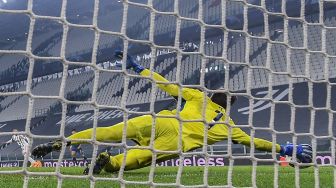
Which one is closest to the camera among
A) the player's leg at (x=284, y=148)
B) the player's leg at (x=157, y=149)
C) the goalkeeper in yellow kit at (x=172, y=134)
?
the player's leg at (x=284, y=148)

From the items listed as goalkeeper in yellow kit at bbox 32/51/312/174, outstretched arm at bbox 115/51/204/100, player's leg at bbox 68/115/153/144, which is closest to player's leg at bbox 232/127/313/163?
goalkeeper in yellow kit at bbox 32/51/312/174

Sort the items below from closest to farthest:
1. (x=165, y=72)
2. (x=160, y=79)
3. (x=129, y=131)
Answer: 1. (x=160, y=79)
2. (x=129, y=131)
3. (x=165, y=72)

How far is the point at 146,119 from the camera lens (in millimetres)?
3988

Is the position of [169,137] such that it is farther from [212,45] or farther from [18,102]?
[18,102]

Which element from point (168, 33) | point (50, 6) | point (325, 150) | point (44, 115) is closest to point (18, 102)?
point (44, 115)

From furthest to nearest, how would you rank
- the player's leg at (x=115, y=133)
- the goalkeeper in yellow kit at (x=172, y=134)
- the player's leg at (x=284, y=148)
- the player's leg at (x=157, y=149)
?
the player's leg at (x=157, y=149), the goalkeeper in yellow kit at (x=172, y=134), the player's leg at (x=115, y=133), the player's leg at (x=284, y=148)

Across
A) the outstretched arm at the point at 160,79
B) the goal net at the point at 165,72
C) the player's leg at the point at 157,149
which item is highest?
the goal net at the point at 165,72

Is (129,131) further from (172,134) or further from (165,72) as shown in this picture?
(165,72)

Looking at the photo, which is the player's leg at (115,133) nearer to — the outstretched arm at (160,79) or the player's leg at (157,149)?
the player's leg at (157,149)

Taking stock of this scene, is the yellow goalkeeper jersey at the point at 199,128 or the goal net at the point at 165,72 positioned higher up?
the goal net at the point at 165,72

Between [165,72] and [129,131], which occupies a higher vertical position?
[165,72]

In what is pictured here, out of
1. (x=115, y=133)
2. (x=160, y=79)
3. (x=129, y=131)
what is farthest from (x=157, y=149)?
(x=160, y=79)

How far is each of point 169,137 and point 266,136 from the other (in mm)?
7795

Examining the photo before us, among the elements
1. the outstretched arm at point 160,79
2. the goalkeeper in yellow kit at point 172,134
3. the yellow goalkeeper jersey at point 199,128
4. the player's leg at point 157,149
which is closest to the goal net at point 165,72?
the player's leg at point 157,149
